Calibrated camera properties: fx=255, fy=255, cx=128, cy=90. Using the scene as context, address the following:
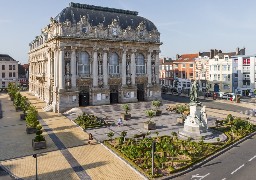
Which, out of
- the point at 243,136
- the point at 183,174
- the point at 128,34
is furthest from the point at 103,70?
the point at 183,174

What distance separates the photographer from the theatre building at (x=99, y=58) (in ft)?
174

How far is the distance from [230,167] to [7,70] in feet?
346

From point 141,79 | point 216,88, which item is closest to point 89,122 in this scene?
point 141,79

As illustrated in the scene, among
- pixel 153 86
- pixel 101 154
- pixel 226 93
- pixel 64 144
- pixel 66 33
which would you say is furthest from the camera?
pixel 226 93

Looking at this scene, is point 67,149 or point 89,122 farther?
point 89,122

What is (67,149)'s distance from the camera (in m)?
29.6

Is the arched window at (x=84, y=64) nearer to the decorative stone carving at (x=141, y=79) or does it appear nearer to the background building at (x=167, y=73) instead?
the decorative stone carving at (x=141, y=79)

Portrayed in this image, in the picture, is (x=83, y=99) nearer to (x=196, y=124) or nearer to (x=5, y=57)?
(x=196, y=124)

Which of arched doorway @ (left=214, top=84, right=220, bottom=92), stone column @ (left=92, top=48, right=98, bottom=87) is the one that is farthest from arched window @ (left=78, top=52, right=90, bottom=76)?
arched doorway @ (left=214, top=84, right=220, bottom=92)

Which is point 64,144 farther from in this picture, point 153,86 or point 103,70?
point 153,86

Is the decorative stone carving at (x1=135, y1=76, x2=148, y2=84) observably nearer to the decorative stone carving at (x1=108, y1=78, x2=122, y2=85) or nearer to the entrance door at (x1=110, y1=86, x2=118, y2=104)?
the decorative stone carving at (x1=108, y1=78, x2=122, y2=85)

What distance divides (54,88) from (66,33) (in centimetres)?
1185

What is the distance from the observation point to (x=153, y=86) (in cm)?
6512

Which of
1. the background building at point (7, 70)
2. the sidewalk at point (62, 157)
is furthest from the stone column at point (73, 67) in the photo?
the background building at point (7, 70)
